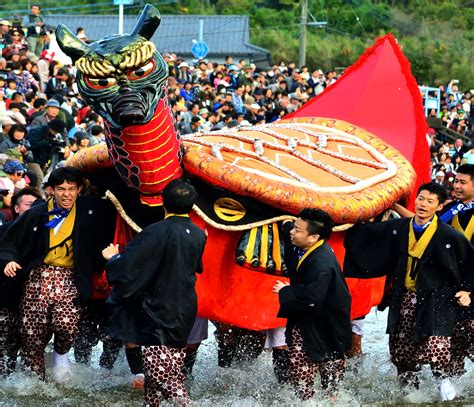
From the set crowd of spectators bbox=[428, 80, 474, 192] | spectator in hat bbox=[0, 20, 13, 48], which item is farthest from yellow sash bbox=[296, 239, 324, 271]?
crowd of spectators bbox=[428, 80, 474, 192]

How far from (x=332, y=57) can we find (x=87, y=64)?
3183 cm

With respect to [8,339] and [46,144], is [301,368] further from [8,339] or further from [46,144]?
[46,144]

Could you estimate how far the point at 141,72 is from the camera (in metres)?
6.36

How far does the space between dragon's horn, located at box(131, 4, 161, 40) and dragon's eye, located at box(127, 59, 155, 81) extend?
200mm

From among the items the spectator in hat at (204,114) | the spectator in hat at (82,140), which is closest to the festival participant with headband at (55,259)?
the spectator in hat at (82,140)

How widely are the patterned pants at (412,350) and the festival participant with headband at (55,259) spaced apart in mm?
2016

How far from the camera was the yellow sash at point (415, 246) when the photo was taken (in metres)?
6.97

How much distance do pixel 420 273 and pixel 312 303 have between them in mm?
1057

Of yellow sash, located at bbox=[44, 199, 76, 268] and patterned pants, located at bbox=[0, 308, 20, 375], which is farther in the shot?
patterned pants, located at bbox=[0, 308, 20, 375]

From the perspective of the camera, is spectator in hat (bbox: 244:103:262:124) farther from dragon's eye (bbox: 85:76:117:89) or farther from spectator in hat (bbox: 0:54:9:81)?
dragon's eye (bbox: 85:76:117:89)

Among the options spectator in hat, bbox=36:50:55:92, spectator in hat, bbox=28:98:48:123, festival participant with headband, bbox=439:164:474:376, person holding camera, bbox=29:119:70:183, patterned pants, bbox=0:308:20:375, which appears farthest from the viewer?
spectator in hat, bbox=36:50:55:92

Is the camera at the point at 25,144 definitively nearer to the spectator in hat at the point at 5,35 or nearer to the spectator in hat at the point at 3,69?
the spectator in hat at the point at 3,69

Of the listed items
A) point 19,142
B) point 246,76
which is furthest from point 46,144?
point 246,76

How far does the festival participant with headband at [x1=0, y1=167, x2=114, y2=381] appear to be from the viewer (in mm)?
6992
